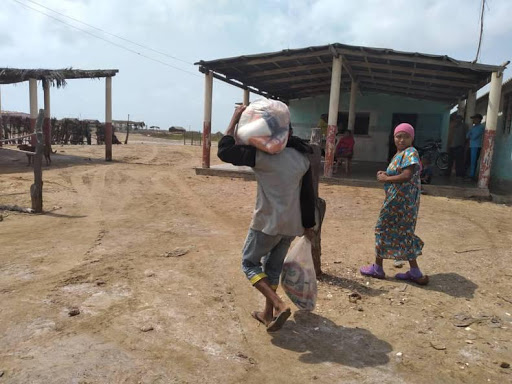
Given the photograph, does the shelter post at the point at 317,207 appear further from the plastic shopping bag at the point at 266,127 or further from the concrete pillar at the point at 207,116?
the concrete pillar at the point at 207,116

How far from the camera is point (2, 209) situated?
6.46m

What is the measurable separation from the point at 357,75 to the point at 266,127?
1154 cm

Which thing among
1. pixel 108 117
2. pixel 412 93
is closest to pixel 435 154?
pixel 412 93

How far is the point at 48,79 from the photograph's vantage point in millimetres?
13930

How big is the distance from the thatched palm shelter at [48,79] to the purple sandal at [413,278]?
11903 millimetres

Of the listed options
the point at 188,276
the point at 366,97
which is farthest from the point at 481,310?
the point at 366,97

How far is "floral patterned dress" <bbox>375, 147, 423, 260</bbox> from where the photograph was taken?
12.0 ft

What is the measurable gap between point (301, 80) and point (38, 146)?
9545 millimetres

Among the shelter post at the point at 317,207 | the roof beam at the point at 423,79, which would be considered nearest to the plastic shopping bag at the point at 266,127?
the shelter post at the point at 317,207

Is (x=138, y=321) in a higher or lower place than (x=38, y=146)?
lower

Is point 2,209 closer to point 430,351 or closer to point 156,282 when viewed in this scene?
point 156,282

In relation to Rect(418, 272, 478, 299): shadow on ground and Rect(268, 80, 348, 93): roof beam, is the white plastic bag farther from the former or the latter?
Rect(268, 80, 348, 93): roof beam

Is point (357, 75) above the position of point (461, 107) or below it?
above

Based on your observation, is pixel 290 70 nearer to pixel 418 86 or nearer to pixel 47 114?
pixel 418 86
